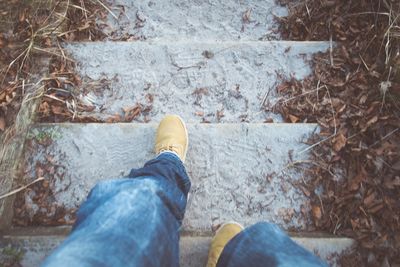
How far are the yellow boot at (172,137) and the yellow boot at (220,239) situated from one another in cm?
41

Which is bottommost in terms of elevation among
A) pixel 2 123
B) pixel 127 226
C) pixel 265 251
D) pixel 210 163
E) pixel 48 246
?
pixel 48 246

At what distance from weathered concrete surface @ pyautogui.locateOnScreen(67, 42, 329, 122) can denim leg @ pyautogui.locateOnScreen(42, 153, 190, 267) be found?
63 cm

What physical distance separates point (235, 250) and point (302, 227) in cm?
54

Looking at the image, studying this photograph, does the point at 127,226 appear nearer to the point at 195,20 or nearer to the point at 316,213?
the point at 316,213

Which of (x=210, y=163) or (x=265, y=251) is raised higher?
(x=265, y=251)

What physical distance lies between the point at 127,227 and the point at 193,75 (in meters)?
1.16

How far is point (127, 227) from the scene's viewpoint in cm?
120

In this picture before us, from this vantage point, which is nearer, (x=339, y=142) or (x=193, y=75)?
(x=339, y=142)

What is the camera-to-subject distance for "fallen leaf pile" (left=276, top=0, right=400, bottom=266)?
68.5 inches

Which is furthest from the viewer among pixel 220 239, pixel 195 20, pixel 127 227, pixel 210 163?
pixel 195 20

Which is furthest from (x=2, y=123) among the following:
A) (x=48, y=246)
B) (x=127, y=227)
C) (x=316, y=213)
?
(x=316, y=213)

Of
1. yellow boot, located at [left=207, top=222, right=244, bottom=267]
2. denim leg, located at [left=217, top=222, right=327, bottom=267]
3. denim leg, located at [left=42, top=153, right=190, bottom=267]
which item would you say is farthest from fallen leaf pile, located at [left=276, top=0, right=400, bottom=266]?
denim leg, located at [left=42, top=153, right=190, bottom=267]

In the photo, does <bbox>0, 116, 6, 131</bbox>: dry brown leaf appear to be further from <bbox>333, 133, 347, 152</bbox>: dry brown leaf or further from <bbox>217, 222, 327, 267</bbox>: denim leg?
<bbox>333, 133, 347, 152</bbox>: dry brown leaf

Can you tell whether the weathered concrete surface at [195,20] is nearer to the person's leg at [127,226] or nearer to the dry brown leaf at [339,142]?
the dry brown leaf at [339,142]
